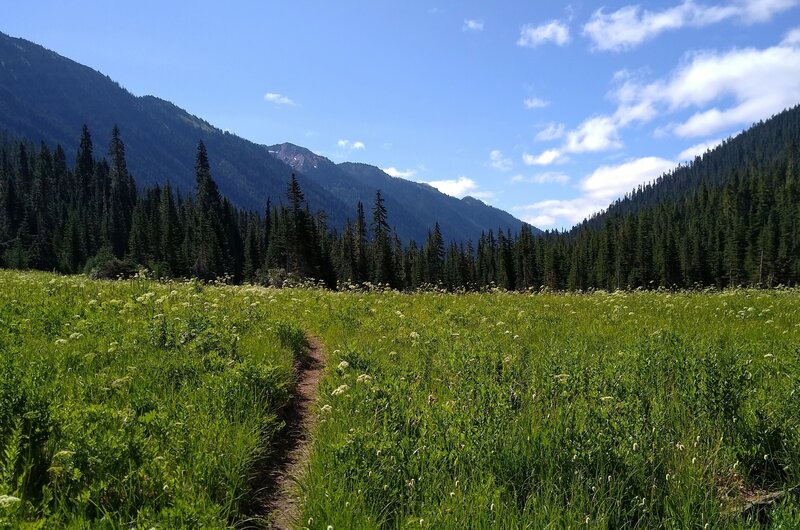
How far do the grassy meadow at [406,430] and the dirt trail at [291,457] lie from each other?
0.22m

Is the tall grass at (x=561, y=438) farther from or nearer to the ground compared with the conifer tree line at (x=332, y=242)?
nearer to the ground

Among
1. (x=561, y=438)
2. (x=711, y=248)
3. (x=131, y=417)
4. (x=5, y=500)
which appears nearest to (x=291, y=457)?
(x=131, y=417)

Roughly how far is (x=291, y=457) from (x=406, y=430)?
145cm

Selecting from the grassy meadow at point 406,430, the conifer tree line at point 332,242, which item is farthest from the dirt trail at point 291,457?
the conifer tree line at point 332,242

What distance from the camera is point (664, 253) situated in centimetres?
10956

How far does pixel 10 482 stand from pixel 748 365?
807 cm

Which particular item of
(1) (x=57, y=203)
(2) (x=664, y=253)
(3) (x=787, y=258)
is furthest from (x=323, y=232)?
(3) (x=787, y=258)

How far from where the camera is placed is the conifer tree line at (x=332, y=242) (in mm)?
89438

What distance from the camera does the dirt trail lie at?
152 inches

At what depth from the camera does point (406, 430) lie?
4555 mm

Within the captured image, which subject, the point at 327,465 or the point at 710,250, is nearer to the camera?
the point at 327,465

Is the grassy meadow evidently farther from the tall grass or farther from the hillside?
the hillside

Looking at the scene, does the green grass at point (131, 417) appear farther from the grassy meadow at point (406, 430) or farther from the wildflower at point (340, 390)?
the wildflower at point (340, 390)

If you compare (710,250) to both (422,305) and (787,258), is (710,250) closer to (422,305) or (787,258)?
(787,258)
